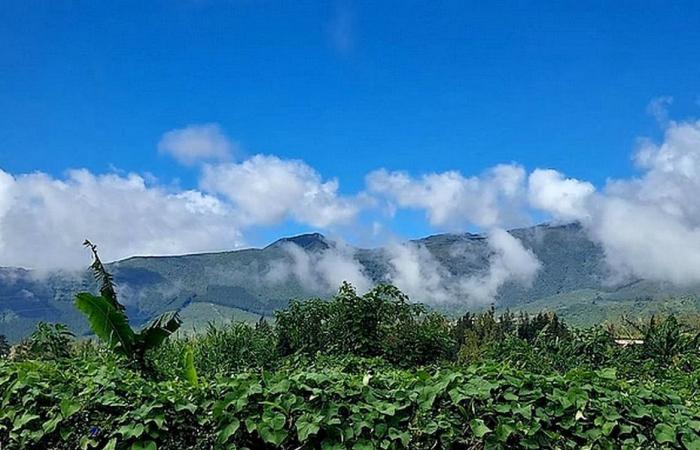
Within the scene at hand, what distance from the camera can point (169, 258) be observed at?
517 ft

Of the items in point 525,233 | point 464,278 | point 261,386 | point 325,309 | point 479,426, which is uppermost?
point 525,233

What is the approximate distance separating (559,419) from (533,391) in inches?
5.8

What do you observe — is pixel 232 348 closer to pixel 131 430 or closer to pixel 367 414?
pixel 131 430

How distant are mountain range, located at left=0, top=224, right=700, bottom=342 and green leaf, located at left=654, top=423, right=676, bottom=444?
364 ft

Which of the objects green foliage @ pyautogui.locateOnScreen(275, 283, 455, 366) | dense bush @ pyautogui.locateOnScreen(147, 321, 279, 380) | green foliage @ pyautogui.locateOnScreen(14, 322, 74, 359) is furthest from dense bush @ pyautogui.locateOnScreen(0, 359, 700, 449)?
green foliage @ pyautogui.locateOnScreen(275, 283, 455, 366)

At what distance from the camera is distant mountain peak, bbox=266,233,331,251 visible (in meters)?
158

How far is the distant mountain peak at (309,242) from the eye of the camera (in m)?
158

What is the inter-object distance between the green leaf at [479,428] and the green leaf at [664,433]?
67 centimetres

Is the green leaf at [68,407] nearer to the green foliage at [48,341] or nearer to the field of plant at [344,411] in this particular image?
the field of plant at [344,411]

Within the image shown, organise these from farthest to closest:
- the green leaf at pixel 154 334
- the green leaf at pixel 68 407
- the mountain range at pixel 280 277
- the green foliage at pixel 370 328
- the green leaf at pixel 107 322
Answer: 1. the mountain range at pixel 280 277
2. the green foliage at pixel 370 328
3. the green leaf at pixel 154 334
4. the green leaf at pixel 107 322
5. the green leaf at pixel 68 407

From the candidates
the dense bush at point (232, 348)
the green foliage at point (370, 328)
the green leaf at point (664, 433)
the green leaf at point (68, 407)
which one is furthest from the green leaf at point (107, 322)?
the green leaf at point (664, 433)

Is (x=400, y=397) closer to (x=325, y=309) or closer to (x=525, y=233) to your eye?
(x=325, y=309)

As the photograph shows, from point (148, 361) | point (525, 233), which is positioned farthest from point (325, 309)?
point (525, 233)

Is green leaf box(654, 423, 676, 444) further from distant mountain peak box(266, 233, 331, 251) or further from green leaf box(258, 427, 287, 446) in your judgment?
distant mountain peak box(266, 233, 331, 251)
